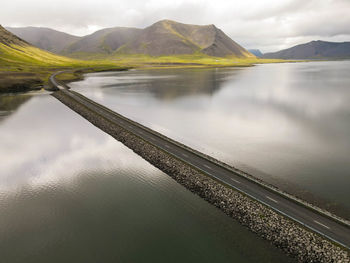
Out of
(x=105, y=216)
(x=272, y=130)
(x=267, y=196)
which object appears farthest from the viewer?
(x=272, y=130)

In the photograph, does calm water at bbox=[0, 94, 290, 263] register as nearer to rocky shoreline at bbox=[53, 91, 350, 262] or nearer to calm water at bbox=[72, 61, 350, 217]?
rocky shoreline at bbox=[53, 91, 350, 262]

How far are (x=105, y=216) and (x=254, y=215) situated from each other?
1601cm

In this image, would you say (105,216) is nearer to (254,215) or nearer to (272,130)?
(254,215)

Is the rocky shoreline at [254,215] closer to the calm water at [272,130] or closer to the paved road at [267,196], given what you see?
the paved road at [267,196]

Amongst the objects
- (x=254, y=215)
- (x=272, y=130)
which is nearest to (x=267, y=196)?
(x=254, y=215)

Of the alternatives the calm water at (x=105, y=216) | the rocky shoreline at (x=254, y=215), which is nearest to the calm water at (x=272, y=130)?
the rocky shoreline at (x=254, y=215)

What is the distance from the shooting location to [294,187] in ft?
95.5

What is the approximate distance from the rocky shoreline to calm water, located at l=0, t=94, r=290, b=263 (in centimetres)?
101

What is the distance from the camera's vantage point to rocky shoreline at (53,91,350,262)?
1891 cm

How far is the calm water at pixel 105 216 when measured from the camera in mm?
20297

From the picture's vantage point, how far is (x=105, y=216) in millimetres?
25094

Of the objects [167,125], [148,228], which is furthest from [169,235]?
[167,125]

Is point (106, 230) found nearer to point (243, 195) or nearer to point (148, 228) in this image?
point (148, 228)

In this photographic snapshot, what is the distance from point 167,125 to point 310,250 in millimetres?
43386
